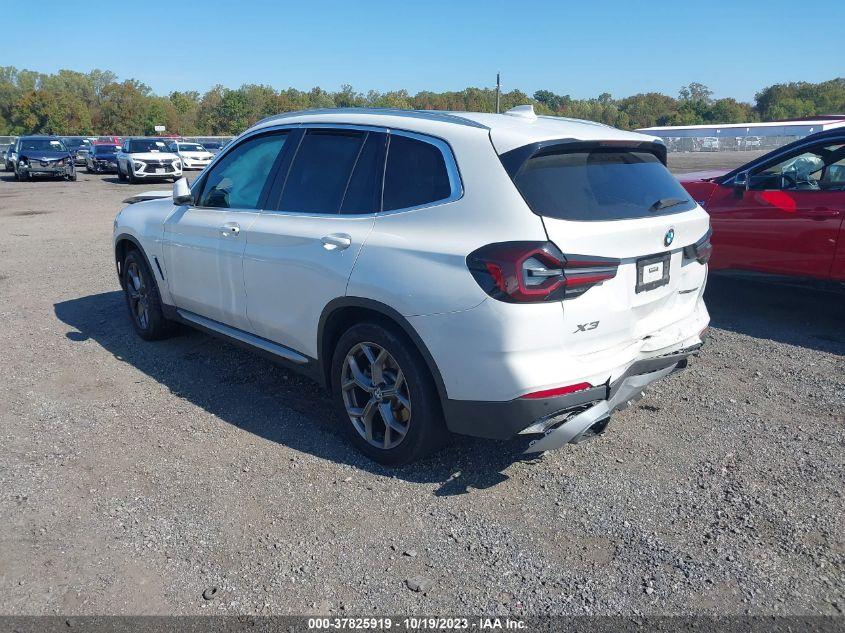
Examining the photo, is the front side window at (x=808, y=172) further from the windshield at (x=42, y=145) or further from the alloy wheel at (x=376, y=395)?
the windshield at (x=42, y=145)

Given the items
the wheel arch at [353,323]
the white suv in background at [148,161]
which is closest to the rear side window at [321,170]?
the wheel arch at [353,323]

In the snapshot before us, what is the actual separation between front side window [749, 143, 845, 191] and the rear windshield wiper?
3.01 metres

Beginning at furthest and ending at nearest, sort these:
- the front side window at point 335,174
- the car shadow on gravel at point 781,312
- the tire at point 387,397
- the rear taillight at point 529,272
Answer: the car shadow on gravel at point 781,312
the front side window at point 335,174
the tire at point 387,397
the rear taillight at point 529,272

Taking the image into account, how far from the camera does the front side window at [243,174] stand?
4.73 meters

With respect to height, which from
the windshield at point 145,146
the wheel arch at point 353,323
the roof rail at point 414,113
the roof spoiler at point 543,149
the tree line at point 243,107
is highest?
the tree line at point 243,107

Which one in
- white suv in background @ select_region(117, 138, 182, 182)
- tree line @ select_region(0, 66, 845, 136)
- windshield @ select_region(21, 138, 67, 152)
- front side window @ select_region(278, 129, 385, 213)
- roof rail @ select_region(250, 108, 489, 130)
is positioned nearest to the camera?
roof rail @ select_region(250, 108, 489, 130)

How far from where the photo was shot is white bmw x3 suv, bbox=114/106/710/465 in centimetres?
323

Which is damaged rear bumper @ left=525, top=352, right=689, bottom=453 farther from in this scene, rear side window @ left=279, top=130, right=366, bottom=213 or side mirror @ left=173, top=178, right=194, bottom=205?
side mirror @ left=173, top=178, right=194, bottom=205

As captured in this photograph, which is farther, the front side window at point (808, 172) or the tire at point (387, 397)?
the front side window at point (808, 172)

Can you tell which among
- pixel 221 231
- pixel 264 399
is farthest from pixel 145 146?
pixel 264 399

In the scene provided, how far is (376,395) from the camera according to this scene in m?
3.86

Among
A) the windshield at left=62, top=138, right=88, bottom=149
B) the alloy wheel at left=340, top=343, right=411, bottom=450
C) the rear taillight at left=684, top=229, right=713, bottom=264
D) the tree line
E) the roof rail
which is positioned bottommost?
the alloy wheel at left=340, top=343, right=411, bottom=450

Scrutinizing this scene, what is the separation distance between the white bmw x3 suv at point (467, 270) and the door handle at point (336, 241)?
11 millimetres

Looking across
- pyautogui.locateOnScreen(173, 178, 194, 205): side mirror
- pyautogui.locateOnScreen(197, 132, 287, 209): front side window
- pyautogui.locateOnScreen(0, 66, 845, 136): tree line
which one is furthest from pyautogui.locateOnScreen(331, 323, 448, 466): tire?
pyautogui.locateOnScreen(0, 66, 845, 136): tree line
